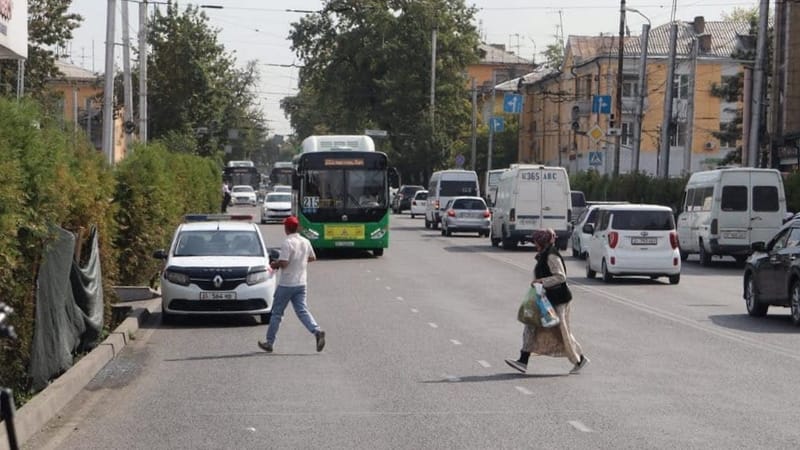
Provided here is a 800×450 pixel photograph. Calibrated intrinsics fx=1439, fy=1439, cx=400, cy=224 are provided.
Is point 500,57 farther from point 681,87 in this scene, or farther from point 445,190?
point 445,190

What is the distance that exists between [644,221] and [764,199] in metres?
7.27

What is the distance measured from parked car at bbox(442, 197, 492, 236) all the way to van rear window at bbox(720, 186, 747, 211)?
63.6ft

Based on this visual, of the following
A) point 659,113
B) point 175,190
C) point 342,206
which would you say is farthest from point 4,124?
point 659,113

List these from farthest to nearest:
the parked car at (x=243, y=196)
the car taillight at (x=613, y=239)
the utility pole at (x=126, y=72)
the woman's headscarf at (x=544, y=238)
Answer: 1. the parked car at (x=243, y=196)
2. the utility pole at (x=126, y=72)
3. the car taillight at (x=613, y=239)
4. the woman's headscarf at (x=544, y=238)

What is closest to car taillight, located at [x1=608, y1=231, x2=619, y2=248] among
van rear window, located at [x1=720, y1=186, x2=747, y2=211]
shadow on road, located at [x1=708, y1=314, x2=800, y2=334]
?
van rear window, located at [x1=720, y1=186, x2=747, y2=211]

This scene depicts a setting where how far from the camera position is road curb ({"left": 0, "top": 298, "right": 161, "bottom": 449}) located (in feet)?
36.4

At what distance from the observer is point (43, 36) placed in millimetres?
60156

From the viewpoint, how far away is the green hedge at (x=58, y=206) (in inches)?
507

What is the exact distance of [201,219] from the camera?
81.8 feet

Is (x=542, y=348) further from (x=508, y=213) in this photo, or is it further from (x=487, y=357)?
(x=508, y=213)

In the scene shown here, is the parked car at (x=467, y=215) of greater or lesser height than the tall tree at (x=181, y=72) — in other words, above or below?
below

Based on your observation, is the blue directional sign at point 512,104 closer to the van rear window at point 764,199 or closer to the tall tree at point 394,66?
the tall tree at point 394,66

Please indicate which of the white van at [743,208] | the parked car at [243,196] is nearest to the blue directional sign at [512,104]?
the parked car at [243,196]

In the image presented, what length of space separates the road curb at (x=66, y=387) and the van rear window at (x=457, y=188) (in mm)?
45030
